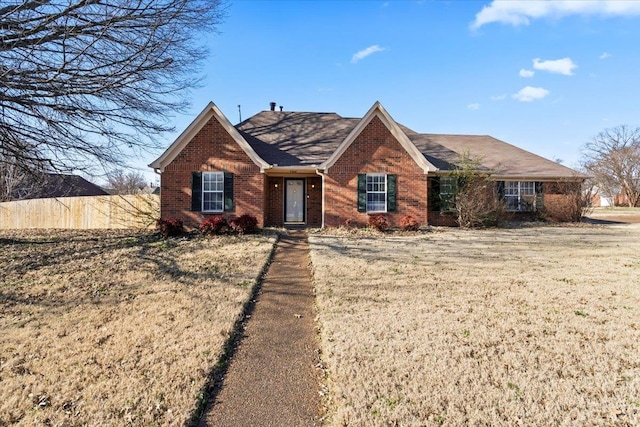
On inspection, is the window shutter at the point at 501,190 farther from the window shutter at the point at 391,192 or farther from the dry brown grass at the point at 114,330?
the dry brown grass at the point at 114,330

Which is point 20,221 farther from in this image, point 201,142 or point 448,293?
point 448,293

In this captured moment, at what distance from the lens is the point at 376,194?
15438 mm

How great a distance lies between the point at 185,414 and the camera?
310cm

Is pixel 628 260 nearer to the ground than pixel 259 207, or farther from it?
nearer to the ground

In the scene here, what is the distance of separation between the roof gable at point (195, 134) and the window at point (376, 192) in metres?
4.05

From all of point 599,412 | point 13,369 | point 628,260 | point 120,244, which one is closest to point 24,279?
point 120,244

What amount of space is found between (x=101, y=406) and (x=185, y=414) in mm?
803

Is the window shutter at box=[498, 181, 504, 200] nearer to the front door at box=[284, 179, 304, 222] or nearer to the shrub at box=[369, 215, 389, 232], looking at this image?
the shrub at box=[369, 215, 389, 232]

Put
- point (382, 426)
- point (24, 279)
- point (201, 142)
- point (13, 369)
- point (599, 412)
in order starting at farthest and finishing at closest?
point (201, 142) < point (24, 279) < point (13, 369) < point (599, 412) < point (382, 426)

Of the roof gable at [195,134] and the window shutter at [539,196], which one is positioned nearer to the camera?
the roof gable at [195,134]

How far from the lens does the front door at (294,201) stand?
1672 centimetres

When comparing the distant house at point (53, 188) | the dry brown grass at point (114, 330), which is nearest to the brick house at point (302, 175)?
the distant house at point (53, 188)

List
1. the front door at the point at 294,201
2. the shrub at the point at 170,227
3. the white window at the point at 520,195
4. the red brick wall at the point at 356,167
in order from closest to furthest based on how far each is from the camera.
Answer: the shrub at the point at 170,227
the red brick wall at the point at 356,167
the front door at the point at 294,201
the white window at the point at 520,195

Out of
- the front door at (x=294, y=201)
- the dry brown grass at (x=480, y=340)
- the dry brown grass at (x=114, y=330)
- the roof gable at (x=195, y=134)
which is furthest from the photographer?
the front door at (x=294, y=201)
